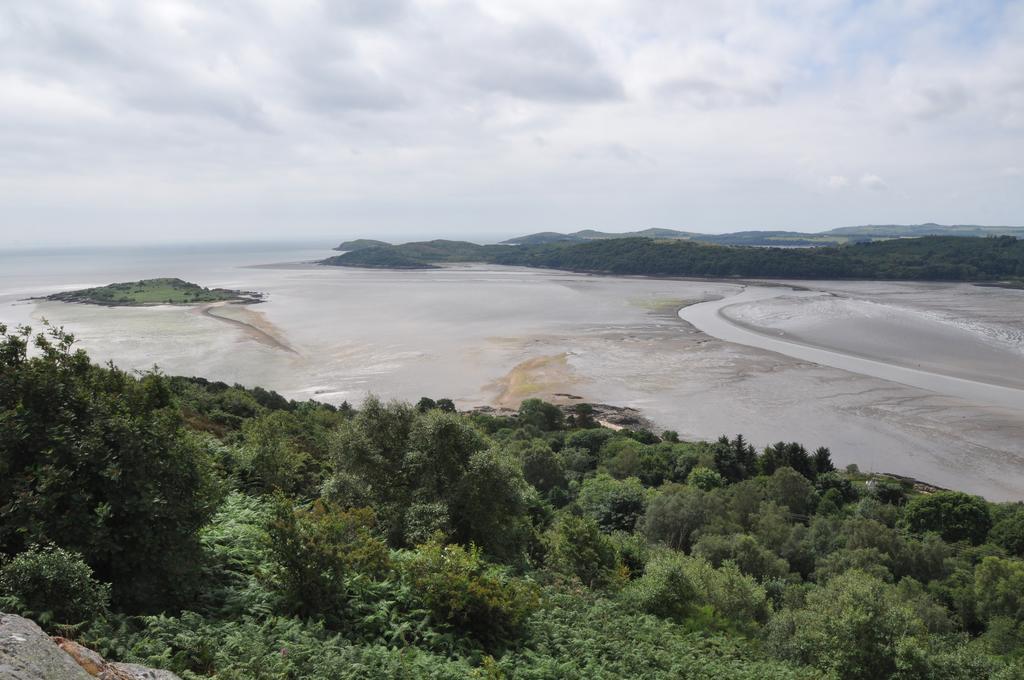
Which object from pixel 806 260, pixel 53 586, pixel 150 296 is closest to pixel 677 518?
pixel 53 586

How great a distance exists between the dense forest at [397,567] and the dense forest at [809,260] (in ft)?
377

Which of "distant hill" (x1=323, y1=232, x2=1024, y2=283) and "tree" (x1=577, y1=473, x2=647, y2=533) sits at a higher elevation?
"distant hill" (x1=323, y1=232, x2=1024, y2=283)

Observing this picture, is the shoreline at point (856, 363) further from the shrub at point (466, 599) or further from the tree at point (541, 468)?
the shrub at point (466, 599)

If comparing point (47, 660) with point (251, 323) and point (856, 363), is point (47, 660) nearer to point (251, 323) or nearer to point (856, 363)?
point (856, 363)

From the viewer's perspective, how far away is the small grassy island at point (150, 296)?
3516 inches

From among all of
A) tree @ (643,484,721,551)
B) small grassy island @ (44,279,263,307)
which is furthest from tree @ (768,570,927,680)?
small grassy island @ (44,279,263,307)

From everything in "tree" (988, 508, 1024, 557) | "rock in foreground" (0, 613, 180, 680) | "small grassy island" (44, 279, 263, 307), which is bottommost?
"tree" (988, 508, 1024, 557)

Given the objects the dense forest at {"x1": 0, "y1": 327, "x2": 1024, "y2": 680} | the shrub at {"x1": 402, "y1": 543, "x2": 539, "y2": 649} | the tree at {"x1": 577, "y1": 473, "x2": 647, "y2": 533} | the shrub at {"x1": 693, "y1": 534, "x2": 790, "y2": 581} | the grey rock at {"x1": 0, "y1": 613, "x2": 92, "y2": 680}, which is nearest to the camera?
the grey rock at {"x1": 0, "y1": 613, "x2": 92, "y2": 680}

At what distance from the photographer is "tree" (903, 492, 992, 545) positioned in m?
24.2

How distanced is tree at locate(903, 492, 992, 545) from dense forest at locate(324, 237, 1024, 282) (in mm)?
110522

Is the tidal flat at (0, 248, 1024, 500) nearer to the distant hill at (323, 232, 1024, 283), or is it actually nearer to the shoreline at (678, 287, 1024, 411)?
the shoreline at (678, 287, 1024, 411)

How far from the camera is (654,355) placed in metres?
53.2

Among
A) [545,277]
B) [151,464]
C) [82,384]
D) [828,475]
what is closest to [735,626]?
[151,464]

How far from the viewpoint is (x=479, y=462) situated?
559 inches
